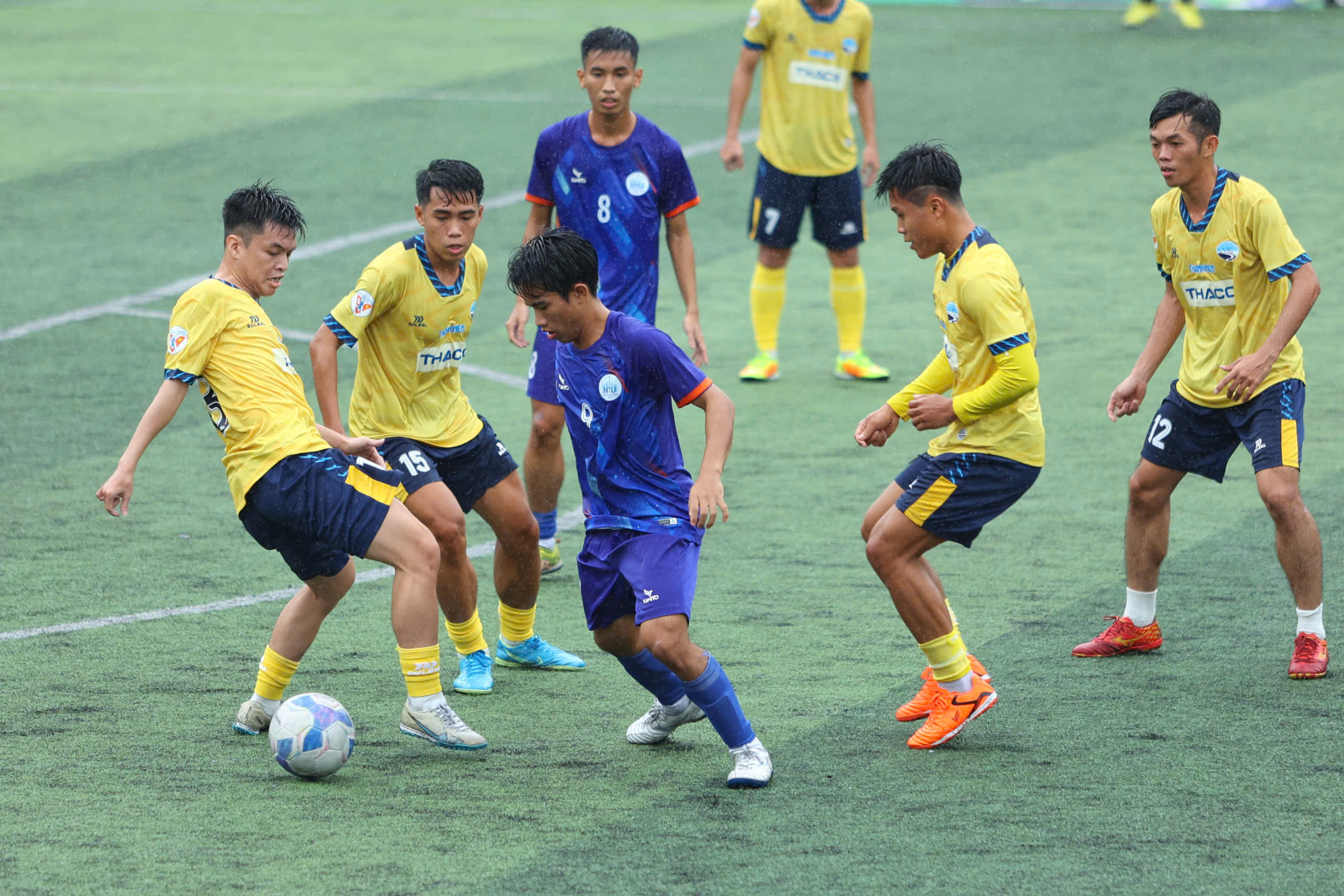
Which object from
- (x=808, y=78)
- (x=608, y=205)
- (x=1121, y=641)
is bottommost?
(x=1121, y=641)

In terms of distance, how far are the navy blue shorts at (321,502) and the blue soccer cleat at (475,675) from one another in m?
0.86

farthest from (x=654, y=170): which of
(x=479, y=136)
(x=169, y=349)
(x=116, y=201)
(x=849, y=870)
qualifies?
(x=479, y=136)

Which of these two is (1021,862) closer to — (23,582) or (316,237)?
(23,582)

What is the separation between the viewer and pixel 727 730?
494 centimetres

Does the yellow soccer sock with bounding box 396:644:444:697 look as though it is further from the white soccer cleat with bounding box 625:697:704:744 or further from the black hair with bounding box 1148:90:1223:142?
the black hair with bounding box 1148:90:1223:142

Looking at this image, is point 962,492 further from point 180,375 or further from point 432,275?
point 180,375

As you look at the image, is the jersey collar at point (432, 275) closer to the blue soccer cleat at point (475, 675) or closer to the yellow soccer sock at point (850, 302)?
the blue soccer cleat at point (475, 675)

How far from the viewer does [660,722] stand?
17.5 feet

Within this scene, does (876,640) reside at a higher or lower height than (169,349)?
lower

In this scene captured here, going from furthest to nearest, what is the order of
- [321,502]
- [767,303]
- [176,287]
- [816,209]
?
[176,287] < [816,209] < [767,303] < [321,502]

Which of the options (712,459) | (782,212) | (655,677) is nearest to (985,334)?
(712,459)

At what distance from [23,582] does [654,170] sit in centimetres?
311

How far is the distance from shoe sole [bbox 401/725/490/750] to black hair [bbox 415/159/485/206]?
174 cm

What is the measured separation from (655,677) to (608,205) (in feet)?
8.53
